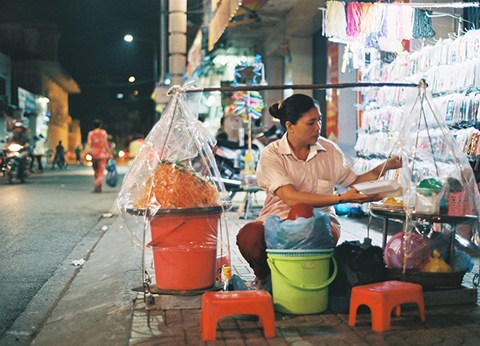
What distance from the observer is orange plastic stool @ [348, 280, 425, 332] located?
4523 millimetres

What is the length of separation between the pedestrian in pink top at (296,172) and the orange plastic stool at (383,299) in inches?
28.1

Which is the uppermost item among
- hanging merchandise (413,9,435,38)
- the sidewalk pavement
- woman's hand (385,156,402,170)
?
hanging merchandise (413,9,435,38)

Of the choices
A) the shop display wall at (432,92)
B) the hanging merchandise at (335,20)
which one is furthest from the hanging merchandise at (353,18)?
the shop display wall at (432,92)

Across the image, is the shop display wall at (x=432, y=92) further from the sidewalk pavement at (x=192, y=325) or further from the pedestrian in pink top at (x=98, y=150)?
the pedestrian in pink top at (x=98, y=150)

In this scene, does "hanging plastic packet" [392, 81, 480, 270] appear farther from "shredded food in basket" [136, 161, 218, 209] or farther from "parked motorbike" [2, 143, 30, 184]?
"parked motorbike" [2, 143, 30, 184]

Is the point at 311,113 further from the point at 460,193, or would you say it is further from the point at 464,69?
the point at 464,69

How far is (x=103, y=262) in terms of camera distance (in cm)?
794

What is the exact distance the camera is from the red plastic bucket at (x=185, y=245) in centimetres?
503

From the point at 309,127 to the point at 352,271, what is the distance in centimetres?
118

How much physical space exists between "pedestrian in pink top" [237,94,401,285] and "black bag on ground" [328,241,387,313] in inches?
9.3

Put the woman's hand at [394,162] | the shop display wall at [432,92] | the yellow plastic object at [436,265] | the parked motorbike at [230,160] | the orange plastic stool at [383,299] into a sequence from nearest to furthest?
the orange plastic stool at [383,299] → the yellow plastic object at [436,265] → the woman's hand at [394,162] → the shop display wall at [432,92] → the parked motorbike at [230,160]

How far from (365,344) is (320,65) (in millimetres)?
13112

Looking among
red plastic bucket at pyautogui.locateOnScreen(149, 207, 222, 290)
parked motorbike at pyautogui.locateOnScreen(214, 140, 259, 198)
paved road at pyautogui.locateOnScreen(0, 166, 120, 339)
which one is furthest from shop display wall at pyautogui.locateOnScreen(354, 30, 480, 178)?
paved road at pyautogui.locateOnScreen(0, 166, 120, 339)

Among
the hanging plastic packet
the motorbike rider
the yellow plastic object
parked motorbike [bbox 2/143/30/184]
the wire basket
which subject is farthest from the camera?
the motorbike rider
